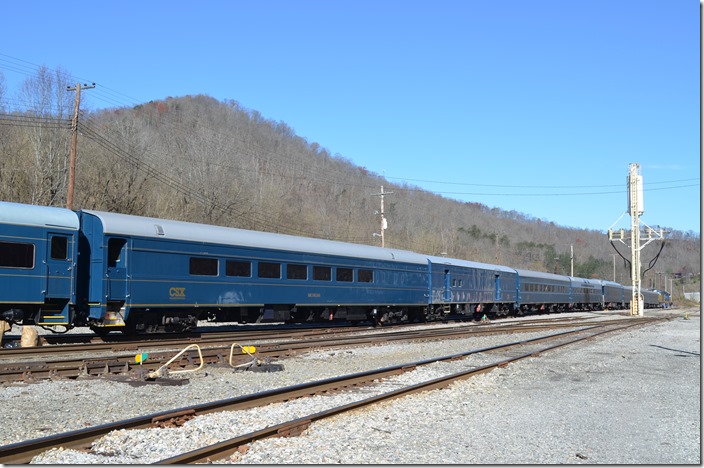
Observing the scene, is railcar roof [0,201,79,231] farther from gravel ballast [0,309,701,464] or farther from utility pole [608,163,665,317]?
utility pole [608,163,665,317]

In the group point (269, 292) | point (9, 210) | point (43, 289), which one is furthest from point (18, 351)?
point (269, 292)

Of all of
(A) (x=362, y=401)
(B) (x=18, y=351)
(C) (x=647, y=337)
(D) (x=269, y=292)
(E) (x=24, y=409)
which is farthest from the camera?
(C) (x=647, y=337)

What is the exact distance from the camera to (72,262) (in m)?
16.7

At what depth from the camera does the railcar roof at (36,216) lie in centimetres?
1565

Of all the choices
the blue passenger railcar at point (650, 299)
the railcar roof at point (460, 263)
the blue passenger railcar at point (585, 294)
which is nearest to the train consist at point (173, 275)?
the railcar roof at point (460, 263)

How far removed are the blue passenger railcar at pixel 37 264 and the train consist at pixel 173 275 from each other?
0.02 m

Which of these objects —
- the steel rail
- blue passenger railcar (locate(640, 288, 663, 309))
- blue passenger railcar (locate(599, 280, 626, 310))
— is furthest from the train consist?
blue passenger railcar (locate(640, 288, 663, 309))

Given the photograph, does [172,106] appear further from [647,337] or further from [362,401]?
[362,401]

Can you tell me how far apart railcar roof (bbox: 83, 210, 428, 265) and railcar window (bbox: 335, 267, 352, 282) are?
0.60 meters

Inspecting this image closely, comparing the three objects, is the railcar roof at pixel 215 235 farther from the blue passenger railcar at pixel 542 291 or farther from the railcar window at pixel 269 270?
the blue passenger railcar at pixel 542 291

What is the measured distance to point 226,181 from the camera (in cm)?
6178

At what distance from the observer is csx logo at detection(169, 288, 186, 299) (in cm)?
1856

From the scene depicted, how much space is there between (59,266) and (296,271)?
8570mm

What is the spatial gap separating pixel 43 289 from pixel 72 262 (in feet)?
3.31
